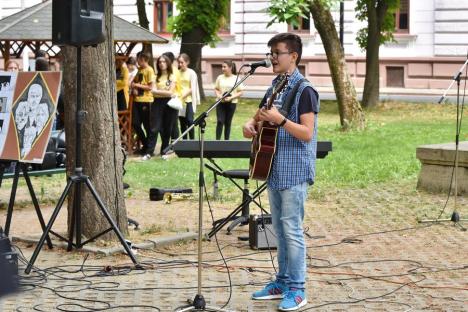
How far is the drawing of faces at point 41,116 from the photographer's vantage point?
33.9ft

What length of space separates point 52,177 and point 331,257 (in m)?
7.38

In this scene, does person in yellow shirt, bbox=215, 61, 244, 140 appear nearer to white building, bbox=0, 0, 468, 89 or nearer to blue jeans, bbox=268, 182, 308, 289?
blue jeans, bbox=268, 182, 308, 289

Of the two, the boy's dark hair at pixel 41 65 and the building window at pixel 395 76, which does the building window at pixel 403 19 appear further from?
the boy's dark hair at pixel 41 65

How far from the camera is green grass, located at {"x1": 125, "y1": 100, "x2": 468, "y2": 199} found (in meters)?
15.9

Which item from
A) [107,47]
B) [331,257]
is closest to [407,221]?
[331,257]

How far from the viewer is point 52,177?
16.5 metres

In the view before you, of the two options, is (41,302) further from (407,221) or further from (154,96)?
(154,96)

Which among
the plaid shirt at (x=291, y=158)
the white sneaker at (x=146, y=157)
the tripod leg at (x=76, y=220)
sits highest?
the plaid shirt at (x=291, y=158)

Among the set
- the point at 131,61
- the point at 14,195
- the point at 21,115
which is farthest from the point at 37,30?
the point at 14,195

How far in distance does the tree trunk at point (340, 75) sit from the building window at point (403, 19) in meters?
15.9

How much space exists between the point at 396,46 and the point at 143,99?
69.4 ft

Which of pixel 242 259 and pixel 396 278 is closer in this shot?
pixel 396 278

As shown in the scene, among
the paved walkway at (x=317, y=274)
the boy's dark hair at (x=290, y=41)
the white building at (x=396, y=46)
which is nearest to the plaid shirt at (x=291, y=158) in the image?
the boy's dark hair at (x=290, y=41)

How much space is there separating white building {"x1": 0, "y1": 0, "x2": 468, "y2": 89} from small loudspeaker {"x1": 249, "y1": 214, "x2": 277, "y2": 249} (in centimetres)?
2621
